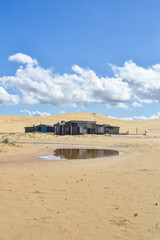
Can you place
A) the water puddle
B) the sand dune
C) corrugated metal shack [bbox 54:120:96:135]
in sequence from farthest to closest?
1. the sand dune
2. corrugated metal shack [bbox 54:120:96:135]
3. the water puddle

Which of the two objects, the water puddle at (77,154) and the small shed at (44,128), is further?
the small shed at (44,128)

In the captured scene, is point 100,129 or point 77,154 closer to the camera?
point 77,154

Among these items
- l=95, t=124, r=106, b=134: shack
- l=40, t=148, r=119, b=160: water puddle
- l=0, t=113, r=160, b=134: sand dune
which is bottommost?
l=40, t=148, r=119, b=160: water puddle

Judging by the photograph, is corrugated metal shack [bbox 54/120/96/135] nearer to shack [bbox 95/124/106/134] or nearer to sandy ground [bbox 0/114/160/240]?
shack [bbox 95/124/106/134]

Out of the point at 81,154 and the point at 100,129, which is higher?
the point at 100,129

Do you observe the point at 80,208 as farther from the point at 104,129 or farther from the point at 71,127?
the point at 104,129

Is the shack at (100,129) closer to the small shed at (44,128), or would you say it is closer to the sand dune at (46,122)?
the small shed at (44,128)

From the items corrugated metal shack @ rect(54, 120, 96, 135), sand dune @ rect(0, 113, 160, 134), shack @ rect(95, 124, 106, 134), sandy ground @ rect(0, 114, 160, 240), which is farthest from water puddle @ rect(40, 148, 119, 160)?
sand dune @ rect(0, 113, 160, 134)

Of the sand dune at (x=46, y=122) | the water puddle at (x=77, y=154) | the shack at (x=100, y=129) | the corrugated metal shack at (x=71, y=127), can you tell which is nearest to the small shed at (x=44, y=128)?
the corrugated metal shack at (x=71, y=127)

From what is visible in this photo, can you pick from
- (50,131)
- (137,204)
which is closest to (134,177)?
(137,204)

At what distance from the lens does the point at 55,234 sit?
531 centimetres

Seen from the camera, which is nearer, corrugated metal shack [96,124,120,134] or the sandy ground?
the sandy ground

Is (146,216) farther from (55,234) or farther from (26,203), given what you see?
(26,203)

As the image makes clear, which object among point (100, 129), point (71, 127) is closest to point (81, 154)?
point (71, 127)
